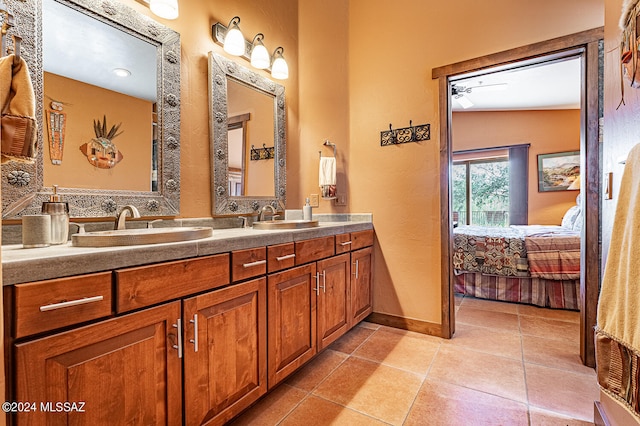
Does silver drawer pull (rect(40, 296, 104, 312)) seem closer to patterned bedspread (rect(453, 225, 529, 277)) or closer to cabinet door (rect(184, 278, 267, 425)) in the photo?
cabinet door (rect(184, 278, 267, 425))

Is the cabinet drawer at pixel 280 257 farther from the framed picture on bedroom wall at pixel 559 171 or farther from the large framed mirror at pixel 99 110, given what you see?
the framed picture on bedroom wall at pixel 559 171

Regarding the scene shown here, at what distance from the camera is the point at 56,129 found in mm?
1267

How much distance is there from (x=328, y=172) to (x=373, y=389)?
5.29ft

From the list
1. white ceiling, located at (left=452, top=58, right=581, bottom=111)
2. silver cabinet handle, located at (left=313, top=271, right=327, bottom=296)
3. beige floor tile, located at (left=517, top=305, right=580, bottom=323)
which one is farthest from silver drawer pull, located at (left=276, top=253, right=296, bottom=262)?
white ceiling, located at (left=452, top=58, right=581, bottom=111)

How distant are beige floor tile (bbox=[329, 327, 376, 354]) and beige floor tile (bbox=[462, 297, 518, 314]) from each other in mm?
1273

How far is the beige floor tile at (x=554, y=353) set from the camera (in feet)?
6.16

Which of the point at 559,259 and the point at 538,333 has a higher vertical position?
the point at 559,259

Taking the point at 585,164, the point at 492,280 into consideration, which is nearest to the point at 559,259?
the point at 492,280

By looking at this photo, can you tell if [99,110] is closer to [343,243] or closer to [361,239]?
[343,243]

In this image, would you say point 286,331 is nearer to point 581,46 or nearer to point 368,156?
point 368,156

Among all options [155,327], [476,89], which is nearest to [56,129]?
[155,327]

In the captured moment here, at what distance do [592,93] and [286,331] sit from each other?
2.31 m

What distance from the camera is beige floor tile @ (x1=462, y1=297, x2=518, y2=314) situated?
9.56 ft

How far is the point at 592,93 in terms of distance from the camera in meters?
1.81
